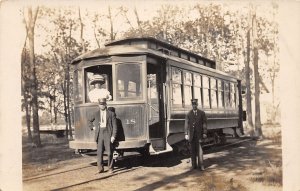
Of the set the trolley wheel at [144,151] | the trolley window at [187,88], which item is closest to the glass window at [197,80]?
the trolley window at [187,88]

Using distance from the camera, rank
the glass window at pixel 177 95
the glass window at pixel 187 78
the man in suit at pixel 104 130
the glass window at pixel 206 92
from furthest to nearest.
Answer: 1. the glass window at pixel 206 92
2. the glass window at pixel 187 78
3. the glass window at pixel 177 95
4. the man in suit at pixel 104 130

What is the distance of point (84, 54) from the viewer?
7000 millimetres

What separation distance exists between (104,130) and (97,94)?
580mm

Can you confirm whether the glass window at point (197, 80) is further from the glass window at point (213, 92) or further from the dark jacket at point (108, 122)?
the dark jacket at point (108, 122)

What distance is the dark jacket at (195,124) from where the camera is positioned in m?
7.02

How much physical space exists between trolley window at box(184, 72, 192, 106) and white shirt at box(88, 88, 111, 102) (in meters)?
1.18

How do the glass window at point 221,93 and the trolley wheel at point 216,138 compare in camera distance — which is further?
the trolley wheel at point 216,138

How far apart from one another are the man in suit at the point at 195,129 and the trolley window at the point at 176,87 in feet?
1.07

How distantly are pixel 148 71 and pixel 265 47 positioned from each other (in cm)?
169

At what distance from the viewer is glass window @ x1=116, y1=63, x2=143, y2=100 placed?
6.89 meters

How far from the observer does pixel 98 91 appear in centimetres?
708

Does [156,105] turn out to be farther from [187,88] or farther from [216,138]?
[216,138]

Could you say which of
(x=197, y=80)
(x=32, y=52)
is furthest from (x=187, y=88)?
(x=32, y=52)

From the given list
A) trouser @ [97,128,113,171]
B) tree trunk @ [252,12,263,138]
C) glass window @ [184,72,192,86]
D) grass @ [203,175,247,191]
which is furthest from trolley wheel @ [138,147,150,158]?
tree trunk @ [252,12,263,138]
